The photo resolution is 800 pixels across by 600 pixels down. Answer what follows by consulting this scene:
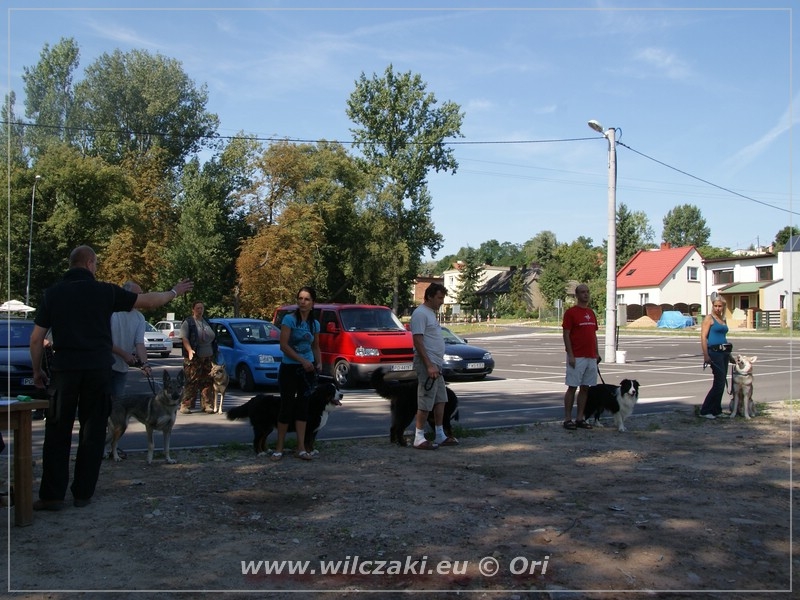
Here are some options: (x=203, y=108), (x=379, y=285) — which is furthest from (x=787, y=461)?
(x=203, y=108)

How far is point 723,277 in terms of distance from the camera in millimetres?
70812

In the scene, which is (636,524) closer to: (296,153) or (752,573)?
(752,573)

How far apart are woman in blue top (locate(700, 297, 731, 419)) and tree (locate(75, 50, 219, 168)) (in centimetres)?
4978

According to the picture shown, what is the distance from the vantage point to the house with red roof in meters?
76.4

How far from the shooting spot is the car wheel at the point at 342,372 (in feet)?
56.1

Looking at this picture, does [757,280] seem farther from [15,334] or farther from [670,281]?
[15,334]

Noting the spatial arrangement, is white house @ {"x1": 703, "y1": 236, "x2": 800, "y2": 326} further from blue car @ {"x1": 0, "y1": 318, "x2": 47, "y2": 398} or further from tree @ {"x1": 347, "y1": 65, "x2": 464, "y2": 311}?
blue car @ {"x1": 0, "y1": 318, "x2": 47, "y2": 398}

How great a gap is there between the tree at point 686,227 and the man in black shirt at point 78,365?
15201 centimetres

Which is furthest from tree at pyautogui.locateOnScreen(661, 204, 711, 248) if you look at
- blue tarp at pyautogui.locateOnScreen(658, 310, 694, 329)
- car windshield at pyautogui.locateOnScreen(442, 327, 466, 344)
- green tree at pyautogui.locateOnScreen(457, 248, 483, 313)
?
car windshield at pyautogui.locateOnScreen(442, 327, 466, 344)

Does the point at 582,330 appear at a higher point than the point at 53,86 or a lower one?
lower

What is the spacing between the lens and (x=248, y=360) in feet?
51.6

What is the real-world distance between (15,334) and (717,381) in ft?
40.2

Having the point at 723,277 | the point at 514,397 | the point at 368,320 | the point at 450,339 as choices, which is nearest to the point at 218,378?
the point at 368,320

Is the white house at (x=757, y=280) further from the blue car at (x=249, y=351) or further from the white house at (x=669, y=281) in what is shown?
the blue car at (x=249, y=351)
